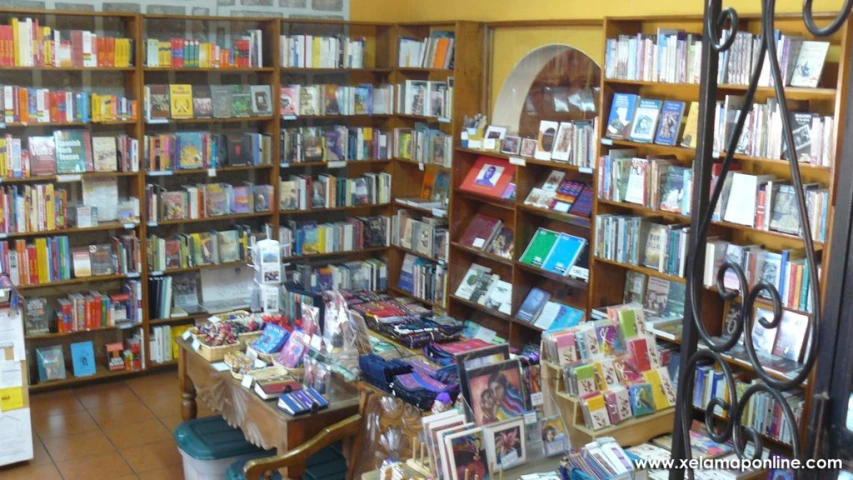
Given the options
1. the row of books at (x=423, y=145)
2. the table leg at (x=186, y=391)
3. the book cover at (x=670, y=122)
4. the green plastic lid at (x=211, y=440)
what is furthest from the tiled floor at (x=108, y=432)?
the book cover at (x=670, y=122)

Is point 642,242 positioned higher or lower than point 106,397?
higher

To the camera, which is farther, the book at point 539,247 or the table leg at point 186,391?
the book at point 539,247

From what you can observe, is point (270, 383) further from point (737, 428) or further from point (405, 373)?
point (737, 428)

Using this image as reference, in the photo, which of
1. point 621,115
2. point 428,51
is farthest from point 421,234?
point 621,115

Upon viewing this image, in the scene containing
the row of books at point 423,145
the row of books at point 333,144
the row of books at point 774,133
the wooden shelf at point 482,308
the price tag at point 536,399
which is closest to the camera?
the price tag at point 536,399

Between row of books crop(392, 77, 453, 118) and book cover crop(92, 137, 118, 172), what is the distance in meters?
2.40

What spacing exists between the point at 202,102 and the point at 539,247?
283cm

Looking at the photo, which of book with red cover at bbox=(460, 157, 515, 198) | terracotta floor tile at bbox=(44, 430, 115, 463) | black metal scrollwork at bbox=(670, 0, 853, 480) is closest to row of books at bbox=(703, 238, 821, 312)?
book with red cover at bbox=(460, 157, 515, 198)

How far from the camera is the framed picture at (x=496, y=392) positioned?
3.47m

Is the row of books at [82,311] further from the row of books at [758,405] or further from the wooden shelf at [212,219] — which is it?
the row of books at [758,405]

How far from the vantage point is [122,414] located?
601cm

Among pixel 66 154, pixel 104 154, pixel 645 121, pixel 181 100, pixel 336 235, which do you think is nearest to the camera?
pixel 645 121

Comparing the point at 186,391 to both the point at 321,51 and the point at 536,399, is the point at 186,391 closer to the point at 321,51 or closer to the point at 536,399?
the point at 536,399

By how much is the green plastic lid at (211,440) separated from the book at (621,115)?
9.42 ft
